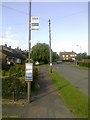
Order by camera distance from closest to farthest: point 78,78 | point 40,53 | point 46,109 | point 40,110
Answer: point 40,110 < point 46,109 < point 78,78 < point 40,53

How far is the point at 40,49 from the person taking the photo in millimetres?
92000

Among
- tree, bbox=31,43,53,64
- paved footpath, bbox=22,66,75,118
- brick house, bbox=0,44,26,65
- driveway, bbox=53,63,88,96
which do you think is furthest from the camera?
tree, bbox=31,43,53,64

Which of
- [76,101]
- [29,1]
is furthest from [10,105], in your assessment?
[29,1]

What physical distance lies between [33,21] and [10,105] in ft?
13.7

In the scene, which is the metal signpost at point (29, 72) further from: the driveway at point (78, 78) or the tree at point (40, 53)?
the tree at point (40, 53)

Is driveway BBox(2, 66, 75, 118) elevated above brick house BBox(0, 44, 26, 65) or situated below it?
below

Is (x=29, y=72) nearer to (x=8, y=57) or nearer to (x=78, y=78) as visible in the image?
(x=78, y=78)

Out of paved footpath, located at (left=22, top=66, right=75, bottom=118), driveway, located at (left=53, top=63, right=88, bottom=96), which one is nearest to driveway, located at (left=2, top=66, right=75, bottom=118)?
paved footpath, located at (left=22, top=66, right=75, bottom=118)

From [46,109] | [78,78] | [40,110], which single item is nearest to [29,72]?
[46,109]

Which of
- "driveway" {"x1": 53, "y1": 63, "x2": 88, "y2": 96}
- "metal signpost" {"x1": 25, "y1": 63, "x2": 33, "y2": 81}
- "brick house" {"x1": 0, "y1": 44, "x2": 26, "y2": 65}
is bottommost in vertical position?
"driveway" {"x1": 53, "y1": 63, "x2": 88, "y2": 96}

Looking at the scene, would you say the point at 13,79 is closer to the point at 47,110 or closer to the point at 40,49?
the point at 47,110

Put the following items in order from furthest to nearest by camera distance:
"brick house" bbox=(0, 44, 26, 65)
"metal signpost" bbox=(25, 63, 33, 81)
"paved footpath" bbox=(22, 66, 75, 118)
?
"brick house" bbox=(0, 44, 26, 65) < "metal signpost" bbox=(25, 63, 33, 81) < "paved footpath" bbox=(22, 66, 75, 118)

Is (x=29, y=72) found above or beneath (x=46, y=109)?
above

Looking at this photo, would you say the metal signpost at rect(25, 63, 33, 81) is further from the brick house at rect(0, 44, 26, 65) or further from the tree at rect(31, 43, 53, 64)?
the tree at rect(31, 43, 53, 64)
